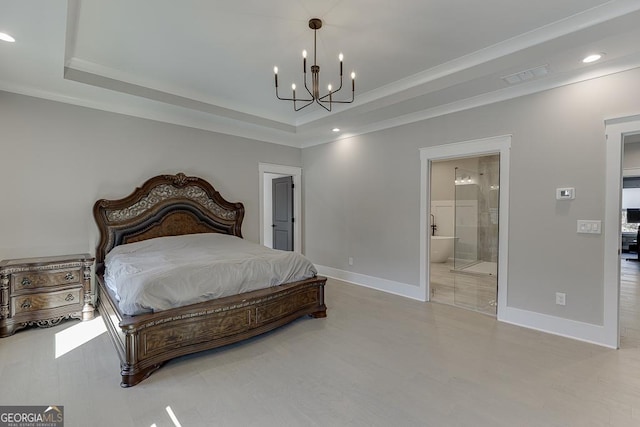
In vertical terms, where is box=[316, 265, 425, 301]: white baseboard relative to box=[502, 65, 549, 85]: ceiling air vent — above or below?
below

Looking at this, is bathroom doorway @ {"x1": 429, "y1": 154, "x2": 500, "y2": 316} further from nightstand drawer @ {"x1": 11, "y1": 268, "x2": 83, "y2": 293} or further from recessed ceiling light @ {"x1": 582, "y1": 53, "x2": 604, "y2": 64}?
nightstand drawer @ {"x1": 11, "y1": 268, "x2": 83, "y2": 293}

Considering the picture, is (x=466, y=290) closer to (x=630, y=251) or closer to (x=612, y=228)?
(x=612, y=228)

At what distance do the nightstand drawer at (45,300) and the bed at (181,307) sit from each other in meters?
0.24

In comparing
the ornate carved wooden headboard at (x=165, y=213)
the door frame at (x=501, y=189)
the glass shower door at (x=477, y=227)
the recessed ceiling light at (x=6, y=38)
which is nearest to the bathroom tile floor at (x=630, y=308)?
the door frame at (x=501, y=189)

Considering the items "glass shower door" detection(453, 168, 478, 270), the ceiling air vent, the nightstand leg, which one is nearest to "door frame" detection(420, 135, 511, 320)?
the ceiling air vent

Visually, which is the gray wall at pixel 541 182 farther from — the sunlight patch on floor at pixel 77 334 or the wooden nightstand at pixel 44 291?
the wooden nightstand at pixel 44 291

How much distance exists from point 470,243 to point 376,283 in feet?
7.63

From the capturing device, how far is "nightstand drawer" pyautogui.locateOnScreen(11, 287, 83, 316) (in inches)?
115

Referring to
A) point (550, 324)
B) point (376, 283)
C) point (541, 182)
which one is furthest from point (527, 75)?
point (376, 283)

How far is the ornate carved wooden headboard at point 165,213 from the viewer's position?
3.70 m

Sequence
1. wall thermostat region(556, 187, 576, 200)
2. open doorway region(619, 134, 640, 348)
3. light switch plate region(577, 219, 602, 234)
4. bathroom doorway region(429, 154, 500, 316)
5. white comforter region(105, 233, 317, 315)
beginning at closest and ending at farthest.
Result: white comforter region(105, 233, 317, 315), light switch plate region(577, 219, 602, 234), wall thermostat region(556, 187, 576, 200), open doorway region(619, 134, 640, 348), bathroom doorway region(429, 154, 500, 316)

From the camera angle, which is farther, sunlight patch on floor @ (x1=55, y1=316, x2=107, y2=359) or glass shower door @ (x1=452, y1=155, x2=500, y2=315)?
glass shower door @ (x1=452, y1=155, x2=500, y2=315)

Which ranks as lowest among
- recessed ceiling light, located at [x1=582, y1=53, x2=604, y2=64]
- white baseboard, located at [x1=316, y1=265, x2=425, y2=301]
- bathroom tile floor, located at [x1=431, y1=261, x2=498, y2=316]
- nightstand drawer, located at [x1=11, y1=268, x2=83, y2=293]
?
bathroom tile floor, located at [x1=431, y1=261, x2=498, y2=316]

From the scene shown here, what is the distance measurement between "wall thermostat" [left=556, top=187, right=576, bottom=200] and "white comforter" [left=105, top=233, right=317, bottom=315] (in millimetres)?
2775
